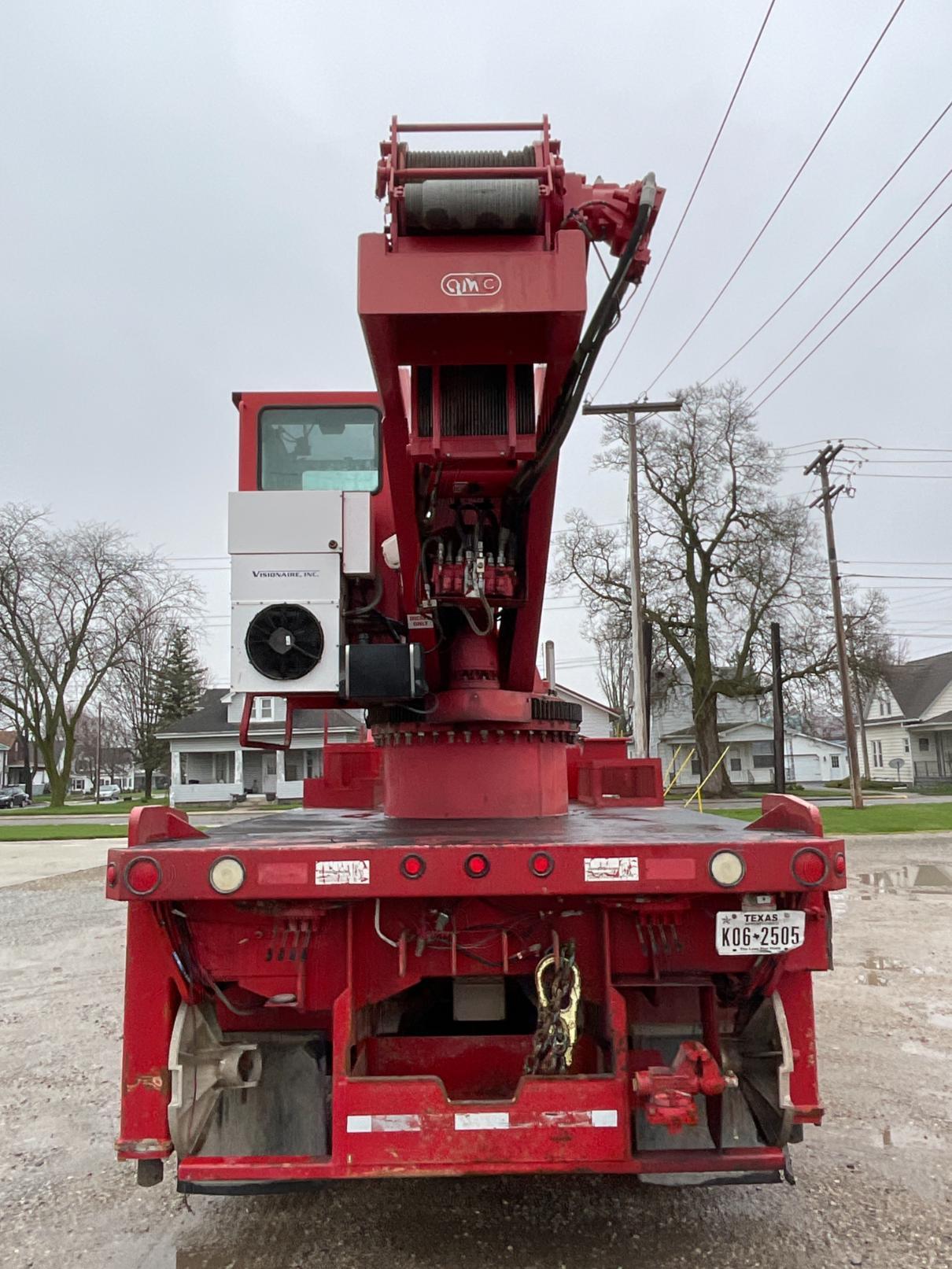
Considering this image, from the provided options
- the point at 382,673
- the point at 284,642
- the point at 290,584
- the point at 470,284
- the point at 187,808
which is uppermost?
the point at 470,284

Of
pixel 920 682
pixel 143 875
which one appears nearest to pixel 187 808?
pixel 143 875

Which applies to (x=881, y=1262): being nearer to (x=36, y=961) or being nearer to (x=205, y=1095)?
(x=205, y=1095)

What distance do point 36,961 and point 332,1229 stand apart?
6.19m

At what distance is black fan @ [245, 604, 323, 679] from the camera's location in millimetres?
3627

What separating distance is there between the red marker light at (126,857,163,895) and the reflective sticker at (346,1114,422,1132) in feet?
2.87

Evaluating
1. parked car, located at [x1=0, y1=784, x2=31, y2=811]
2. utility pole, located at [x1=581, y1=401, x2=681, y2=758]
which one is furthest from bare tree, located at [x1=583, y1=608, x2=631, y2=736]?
parked car, located at [x1=0, y1=784, x2=31, y2=811]

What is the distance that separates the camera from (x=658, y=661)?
33.3 metres

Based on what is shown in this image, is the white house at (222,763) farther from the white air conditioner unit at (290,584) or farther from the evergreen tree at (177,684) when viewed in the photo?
the white air conditioner unit at (290,584)

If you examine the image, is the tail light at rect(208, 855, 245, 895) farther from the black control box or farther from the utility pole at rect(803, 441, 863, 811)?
the utility pole at rect(803, 441, 863, 811)

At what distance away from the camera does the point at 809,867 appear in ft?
8.91

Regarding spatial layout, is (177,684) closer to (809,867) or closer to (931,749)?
(931,749)

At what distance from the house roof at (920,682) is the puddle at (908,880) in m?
40.8

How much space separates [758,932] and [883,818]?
21.3 m

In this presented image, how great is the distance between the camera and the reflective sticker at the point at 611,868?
272 cm
